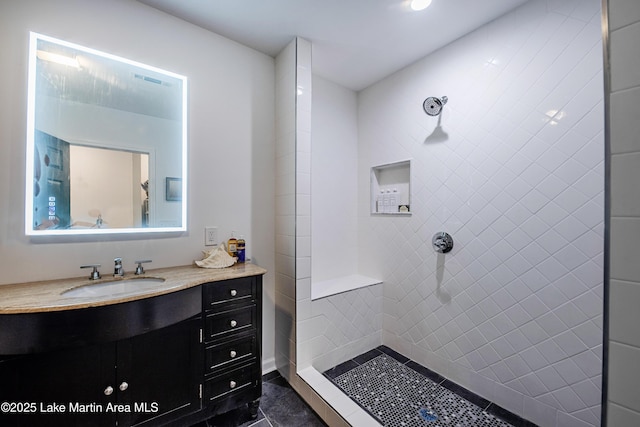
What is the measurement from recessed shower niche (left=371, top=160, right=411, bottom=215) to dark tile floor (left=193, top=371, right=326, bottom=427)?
1.63 metres

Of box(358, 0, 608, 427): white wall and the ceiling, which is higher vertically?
the ceiling

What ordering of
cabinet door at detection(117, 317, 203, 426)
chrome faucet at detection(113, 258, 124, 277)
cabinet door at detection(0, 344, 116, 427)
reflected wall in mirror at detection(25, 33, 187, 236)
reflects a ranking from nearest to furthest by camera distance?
cabinet door at detection(0, 344, 116, 427)
cabinet door at detection(117, 317, 203, 426)
reflected wall in mirror at detection(25, 33, 187, 236)
chrome faucet at detection(113, 258, 124, 277)

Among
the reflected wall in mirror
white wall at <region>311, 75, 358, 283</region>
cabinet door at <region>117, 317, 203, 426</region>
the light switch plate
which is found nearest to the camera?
cabinet door at <region>117, 317, 203, 426</region>

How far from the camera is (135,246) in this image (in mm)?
1536

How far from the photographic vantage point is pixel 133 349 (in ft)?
3.89

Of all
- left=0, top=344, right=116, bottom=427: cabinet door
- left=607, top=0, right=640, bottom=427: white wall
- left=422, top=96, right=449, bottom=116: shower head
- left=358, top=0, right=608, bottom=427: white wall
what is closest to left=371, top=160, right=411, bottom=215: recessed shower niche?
left=358, top=0, right=608, bottom=427: white wall

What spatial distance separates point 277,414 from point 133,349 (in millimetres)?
963

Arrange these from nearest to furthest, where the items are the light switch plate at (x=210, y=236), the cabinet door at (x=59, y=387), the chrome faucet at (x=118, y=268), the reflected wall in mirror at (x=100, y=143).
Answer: the cabinet door at (x=59, y=387), the reflected wall in mirror at (x=100, y=143), the chrome faucet at (x=118, y=268), the light switch plate at (x=210, y=236)

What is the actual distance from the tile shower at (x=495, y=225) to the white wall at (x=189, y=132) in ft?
1.88

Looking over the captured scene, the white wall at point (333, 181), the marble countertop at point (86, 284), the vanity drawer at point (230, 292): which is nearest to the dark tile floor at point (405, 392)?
the white wall at point (333, 181)

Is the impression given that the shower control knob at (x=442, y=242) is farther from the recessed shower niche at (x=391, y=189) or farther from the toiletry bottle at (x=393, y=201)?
the toiletry bottle at (x=393, y=201)

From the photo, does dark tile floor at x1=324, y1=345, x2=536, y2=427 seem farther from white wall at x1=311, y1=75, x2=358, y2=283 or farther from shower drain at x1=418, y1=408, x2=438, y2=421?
white wall at x1=311, y1=75, x2=358, y2=283

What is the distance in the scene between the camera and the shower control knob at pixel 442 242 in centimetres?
191

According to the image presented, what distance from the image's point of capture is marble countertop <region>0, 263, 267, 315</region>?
99 cm
